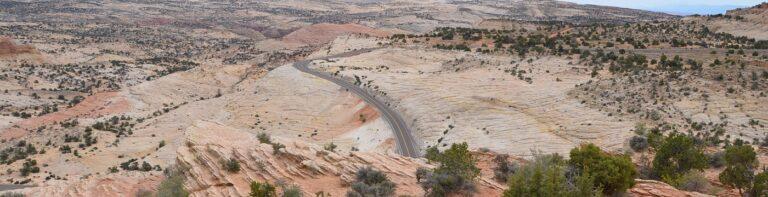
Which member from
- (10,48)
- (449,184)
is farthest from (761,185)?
(10,48)

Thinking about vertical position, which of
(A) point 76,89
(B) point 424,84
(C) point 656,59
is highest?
(C) point 656,59

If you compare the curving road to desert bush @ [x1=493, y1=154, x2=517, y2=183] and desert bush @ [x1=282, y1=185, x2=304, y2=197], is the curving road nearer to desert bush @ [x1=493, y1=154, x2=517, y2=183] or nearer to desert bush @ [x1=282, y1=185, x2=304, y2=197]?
desert bush @ [x1=493, y1=154, x2=517, y2=183]

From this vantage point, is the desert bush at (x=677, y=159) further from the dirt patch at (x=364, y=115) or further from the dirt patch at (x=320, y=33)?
the dirt patch at (x=320, y=33)

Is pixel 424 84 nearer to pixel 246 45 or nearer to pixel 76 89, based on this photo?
pixel 76 89

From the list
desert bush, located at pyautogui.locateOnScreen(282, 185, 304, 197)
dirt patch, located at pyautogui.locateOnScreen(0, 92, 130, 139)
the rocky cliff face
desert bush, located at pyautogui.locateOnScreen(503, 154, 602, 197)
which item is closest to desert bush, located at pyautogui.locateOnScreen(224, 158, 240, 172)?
the rocky cliff face

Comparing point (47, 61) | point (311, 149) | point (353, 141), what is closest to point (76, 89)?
point (47, 61)

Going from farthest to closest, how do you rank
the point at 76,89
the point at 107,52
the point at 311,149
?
the point at 107,52 < the point at 76,89 < the point at 311,149
